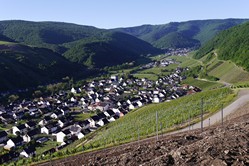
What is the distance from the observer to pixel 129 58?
191500 millimetres

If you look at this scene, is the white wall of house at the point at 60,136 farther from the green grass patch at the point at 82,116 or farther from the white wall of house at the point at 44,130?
the green grass patch at the point at 82,116

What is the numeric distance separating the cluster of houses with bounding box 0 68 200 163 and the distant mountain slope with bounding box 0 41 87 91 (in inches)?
721

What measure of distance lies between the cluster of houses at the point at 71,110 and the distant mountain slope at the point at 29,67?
18.3 m

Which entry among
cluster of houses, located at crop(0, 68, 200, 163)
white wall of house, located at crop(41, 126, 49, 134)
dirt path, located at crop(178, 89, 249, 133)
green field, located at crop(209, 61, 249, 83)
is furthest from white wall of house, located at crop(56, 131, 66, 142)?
green field, located at crop(209, 61, 249, 83)

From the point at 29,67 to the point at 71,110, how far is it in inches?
2206

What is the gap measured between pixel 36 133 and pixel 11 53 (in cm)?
8627

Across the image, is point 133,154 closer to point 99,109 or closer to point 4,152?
point 4,152

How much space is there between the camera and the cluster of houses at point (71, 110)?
1932 inches

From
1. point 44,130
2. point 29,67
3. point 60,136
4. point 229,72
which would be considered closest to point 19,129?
point 44,130

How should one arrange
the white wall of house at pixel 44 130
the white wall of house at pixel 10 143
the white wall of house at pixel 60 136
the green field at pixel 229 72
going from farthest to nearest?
the green field at pixel 229 72 < the white wall of house at pixel 44 130 < the white wall of house at pixel 60 136 < the white wall of house at pixel 10 143

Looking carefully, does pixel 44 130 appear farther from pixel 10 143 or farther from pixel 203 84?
pixel 203 84

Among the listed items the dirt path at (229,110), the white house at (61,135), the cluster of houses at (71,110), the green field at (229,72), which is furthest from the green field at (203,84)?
the white house at (61,135)

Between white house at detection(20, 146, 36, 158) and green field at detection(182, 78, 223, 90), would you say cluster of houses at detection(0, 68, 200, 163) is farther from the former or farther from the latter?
green field at detection(182, 78, 223, 90)

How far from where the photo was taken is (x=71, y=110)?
7094 centimetres
